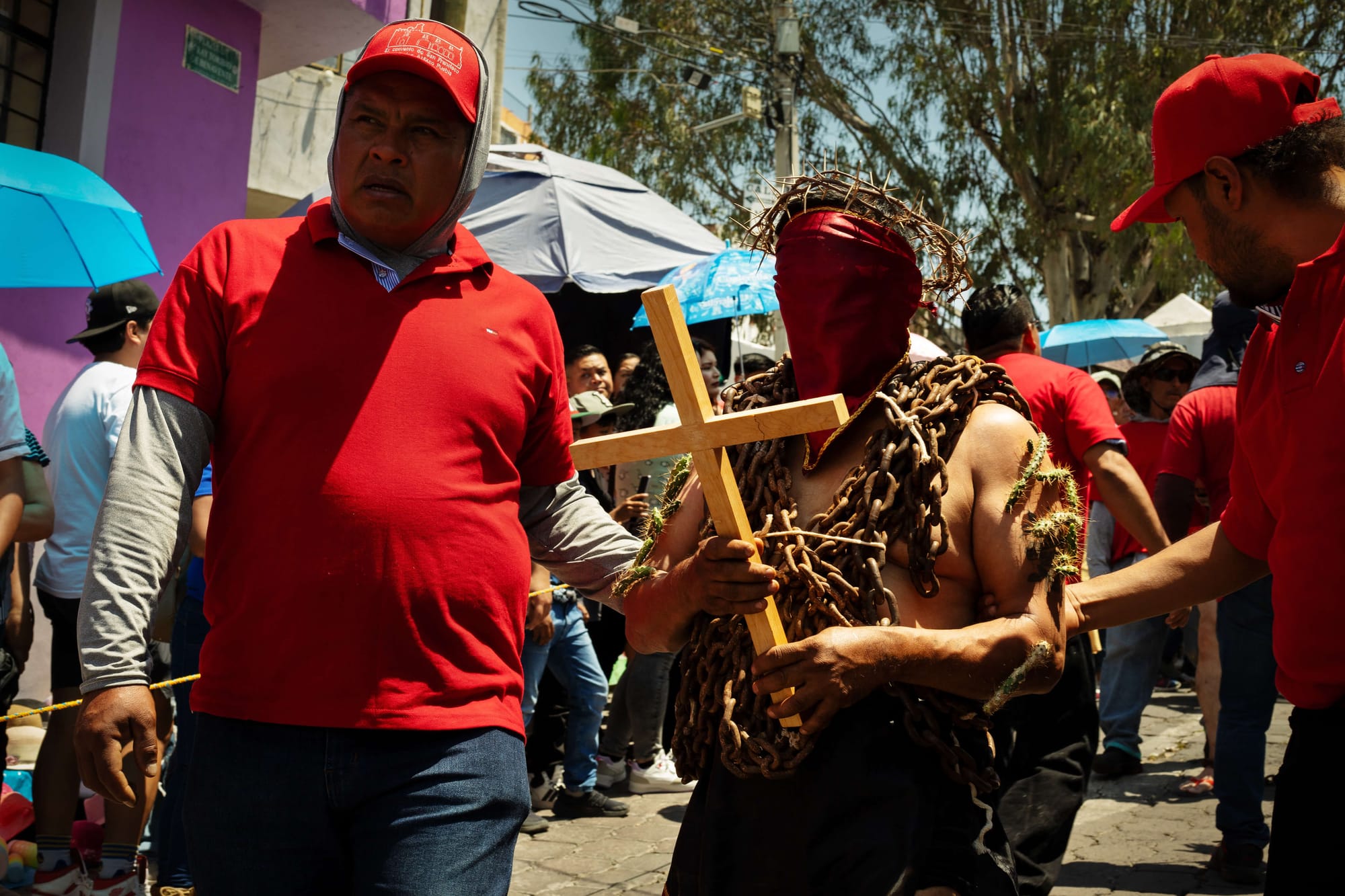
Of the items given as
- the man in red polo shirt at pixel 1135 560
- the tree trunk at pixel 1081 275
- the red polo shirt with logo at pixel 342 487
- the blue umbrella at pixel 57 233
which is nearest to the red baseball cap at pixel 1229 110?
the red polo shirt with logo at pixel 342 487

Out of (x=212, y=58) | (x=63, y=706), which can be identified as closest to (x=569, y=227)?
(x=212, y=58)

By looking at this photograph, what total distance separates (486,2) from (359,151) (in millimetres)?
13290

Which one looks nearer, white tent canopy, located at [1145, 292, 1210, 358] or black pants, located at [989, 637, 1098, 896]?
black pants, located at [989, 637, 1098, 896]

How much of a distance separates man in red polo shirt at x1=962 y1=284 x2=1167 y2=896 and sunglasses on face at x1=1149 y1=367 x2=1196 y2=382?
3113mm

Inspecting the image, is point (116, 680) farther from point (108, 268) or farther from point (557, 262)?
point (557, 262)

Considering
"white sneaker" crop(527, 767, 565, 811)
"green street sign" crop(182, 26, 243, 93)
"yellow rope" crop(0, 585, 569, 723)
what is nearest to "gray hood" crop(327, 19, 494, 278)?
"yellow rope" crop(0, 585, 569, 723)

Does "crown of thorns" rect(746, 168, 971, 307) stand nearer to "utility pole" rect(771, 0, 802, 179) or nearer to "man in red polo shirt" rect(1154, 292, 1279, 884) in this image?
"man in red polo shirt" rect(1154, 292, 1279, 884)

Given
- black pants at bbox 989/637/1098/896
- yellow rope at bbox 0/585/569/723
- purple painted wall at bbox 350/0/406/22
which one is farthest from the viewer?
purple painted wall at bbox 350/0/406/22

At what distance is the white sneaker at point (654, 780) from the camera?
22.2 feet

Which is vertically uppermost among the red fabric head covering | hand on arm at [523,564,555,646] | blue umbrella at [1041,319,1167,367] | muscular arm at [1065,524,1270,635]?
blue umbrella at [1041,319,1167,367]

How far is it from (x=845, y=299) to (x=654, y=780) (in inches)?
189

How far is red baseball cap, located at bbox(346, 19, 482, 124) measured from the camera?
2490 mm

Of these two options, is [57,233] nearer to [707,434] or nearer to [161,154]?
[707,434]

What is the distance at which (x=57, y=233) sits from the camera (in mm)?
4609
